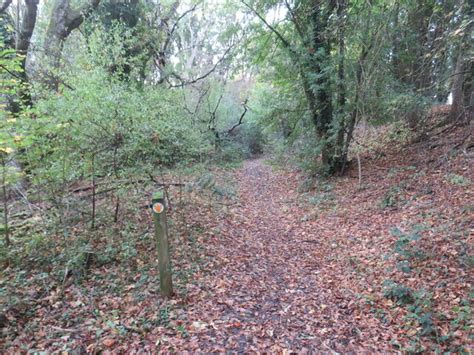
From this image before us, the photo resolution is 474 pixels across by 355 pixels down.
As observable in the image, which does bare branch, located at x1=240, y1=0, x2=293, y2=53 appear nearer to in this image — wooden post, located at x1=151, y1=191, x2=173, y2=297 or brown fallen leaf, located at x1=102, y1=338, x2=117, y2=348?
wooden post, located at x1=151, y1=191, x2=173, y2=297

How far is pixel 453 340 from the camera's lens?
3076mm

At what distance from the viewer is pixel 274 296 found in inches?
175

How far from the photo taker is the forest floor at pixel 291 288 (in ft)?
11.0

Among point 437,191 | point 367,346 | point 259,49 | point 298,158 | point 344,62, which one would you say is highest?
point 259,49

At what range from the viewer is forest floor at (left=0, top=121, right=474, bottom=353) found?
132 inches

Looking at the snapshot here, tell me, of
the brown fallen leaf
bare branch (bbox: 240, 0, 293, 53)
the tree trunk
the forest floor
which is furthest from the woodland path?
the tree trunk

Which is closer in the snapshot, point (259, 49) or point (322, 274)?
point (322, 274)

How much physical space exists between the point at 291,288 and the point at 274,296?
0.40 meters

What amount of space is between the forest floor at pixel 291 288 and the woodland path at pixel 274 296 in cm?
2

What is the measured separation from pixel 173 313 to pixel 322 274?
274 centimetres

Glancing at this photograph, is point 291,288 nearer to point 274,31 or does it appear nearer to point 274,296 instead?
point 274,296

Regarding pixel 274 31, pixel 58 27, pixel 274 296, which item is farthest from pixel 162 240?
pixel 58 27

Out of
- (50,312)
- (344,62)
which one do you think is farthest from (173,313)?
(344,62)

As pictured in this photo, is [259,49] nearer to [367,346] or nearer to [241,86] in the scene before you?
[367,346]
